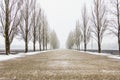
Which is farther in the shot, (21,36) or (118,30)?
(21,36)

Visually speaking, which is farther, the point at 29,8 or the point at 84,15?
the point at 84,15

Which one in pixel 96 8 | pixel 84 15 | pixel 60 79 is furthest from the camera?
pixel 84 15

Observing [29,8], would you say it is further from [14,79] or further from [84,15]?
[14,79]

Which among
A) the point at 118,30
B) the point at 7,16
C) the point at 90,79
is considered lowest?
the point at 90,79

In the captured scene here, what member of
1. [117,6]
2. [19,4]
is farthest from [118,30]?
[19,4]

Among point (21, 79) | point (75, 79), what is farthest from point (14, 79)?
point (75, 79)

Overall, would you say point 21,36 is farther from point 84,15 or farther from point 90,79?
point 90,79

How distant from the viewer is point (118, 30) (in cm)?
3112

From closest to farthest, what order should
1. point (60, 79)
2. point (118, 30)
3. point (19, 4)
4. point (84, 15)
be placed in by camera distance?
point (60, 79), point (118, 30), point (19, 4), point (84, 15)

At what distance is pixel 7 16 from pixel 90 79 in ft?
81.1

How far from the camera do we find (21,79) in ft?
30.9

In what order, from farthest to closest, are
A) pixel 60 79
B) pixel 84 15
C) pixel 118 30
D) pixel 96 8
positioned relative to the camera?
1. pixel 84 15
2. pixel 96 8
3. pixel 118 30
4. pixel 60 79

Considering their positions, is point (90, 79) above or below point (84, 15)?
below

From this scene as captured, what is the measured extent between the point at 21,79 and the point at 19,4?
25.0 m
